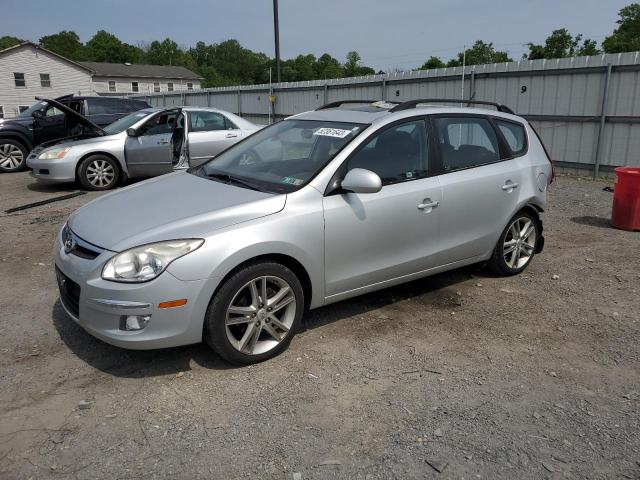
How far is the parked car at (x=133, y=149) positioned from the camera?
381 inches

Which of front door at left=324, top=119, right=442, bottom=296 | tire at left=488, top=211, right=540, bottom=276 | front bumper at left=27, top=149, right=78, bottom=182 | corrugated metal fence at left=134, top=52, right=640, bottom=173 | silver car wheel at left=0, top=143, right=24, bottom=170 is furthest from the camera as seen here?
silver car wheel at left=0, top=143, right=24, bottom=170

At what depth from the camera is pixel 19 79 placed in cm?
4503

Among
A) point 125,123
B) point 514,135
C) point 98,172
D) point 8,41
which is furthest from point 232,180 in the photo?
point 8,41

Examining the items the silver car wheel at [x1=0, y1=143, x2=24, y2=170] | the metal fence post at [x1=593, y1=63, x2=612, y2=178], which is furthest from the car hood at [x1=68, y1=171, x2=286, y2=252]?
the silver car wheel at [x1=0, y1=143, x2=24, y2=170]

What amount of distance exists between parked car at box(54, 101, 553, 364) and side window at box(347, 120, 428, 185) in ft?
0.04

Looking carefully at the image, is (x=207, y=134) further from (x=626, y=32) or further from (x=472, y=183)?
(x=626, y=32)

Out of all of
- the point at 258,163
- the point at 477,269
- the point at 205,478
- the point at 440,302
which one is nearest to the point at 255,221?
the point at 258,163

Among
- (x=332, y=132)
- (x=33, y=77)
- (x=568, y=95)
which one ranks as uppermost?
Result: (x=33, y=77)

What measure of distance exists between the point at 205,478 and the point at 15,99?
166 feet

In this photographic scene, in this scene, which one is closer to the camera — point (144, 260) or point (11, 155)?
point (144, 260)

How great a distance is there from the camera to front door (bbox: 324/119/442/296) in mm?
3900

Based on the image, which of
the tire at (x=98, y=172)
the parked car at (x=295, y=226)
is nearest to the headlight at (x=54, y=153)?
the tire at (x=98, y=172)

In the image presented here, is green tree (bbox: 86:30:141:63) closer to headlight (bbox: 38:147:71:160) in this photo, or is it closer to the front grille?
headlight (bbox: 38:147:71:160)

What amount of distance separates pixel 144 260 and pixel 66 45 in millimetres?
113433
